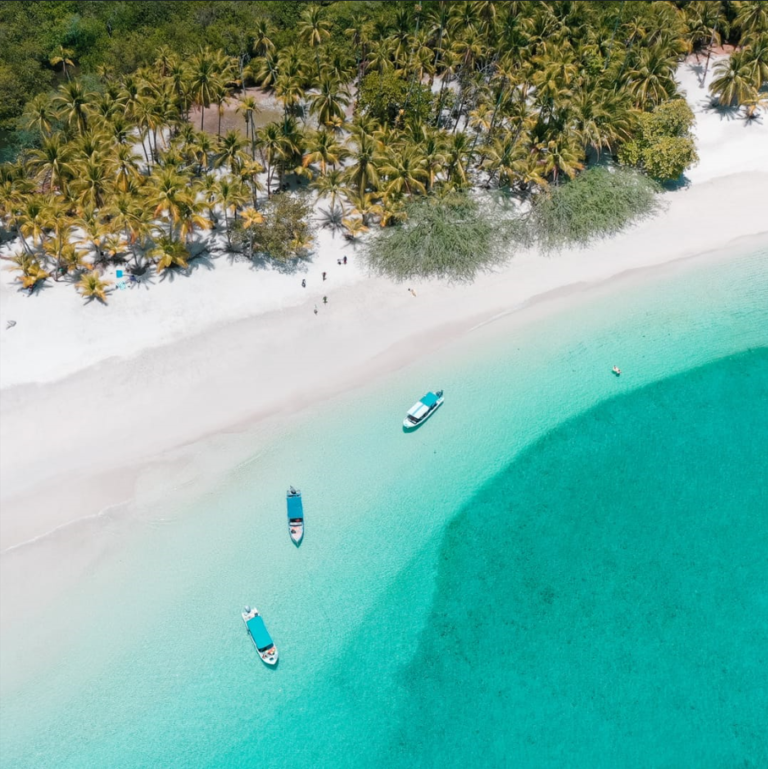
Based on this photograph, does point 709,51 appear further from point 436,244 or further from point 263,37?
point 263,37

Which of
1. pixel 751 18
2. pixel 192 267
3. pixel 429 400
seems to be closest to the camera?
pixel 429 400

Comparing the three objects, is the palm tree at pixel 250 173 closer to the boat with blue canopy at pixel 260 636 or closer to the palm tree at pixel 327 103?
the palm tree at pixel 327 103

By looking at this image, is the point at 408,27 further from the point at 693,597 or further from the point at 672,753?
the point at 672,753

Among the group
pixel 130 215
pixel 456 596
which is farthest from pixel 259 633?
pixel 130 215

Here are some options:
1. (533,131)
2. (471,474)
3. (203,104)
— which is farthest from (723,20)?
(471,474)

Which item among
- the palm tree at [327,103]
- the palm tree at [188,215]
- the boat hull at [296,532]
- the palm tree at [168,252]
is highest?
the palm tree at [327,103]

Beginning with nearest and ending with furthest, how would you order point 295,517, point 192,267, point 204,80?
point 295,517 → point 192,267 → point 204,80

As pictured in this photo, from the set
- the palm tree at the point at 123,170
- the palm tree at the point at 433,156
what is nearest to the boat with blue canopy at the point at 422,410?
the palm tree at the point at 433,156
